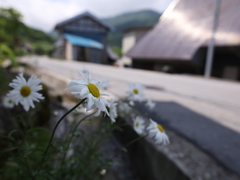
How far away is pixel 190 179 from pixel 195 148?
15.1 inches

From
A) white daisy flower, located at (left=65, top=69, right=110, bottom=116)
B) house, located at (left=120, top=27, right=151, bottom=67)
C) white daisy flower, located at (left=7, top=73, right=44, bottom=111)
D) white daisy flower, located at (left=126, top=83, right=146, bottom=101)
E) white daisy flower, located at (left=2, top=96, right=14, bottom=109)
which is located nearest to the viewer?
white daisy flower, located at (left=65, top=69, right=110, bottom=116)

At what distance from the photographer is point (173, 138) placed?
1479mm

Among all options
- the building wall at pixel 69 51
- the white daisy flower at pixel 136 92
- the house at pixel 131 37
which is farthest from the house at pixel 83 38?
the white daisy flower at pixel 136 92

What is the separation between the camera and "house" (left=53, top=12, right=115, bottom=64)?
18.3 m

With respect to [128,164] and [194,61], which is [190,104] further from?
[194,61]

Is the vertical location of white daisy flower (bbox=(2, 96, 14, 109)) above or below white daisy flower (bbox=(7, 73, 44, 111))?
below

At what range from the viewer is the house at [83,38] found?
722 inches

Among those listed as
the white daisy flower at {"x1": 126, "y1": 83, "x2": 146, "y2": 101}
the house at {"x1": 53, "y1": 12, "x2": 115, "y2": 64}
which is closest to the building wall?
the house at {"x1": 53, "y1": 12, "x2": 115, "y2": 64}

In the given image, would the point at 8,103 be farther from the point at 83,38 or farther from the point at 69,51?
the point at 83,38

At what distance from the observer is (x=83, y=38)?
749 inches

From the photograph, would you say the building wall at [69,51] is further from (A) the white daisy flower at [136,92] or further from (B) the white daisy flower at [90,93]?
(B) the white daisy flower at [90,93]

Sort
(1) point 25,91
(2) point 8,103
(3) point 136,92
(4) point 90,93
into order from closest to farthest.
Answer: (4) point 90,93 < (1) point 25,91 < (3) point 136,92 < (2) point 8,103

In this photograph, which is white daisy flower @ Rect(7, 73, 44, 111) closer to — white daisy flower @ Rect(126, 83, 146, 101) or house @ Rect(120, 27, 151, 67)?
white daisy flower @ Rect(126, 83, 146, 101)

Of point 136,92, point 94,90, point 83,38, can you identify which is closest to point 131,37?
point 83,38
